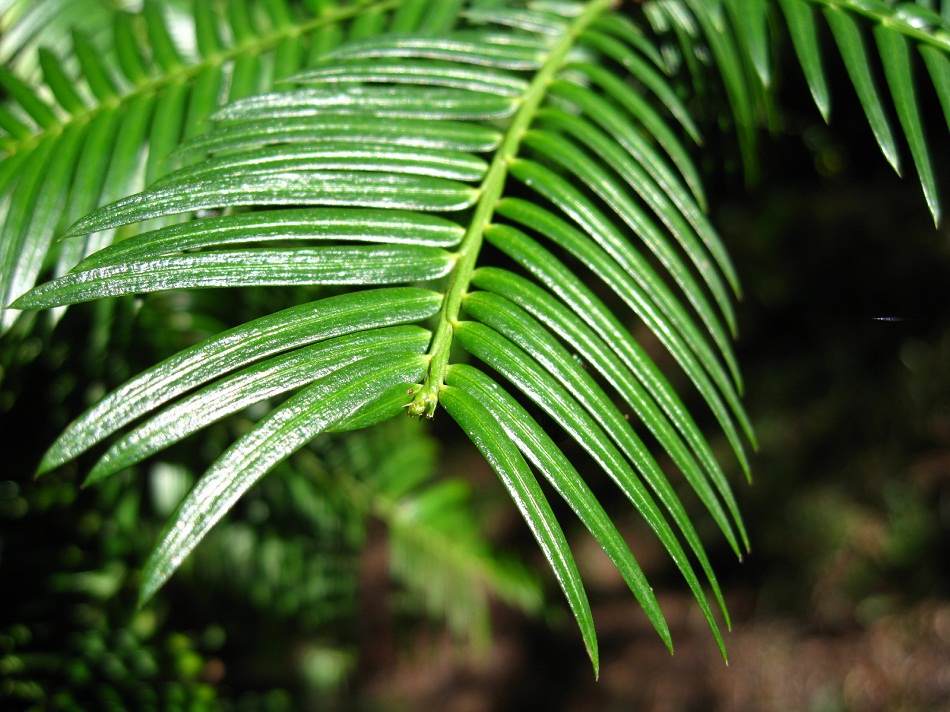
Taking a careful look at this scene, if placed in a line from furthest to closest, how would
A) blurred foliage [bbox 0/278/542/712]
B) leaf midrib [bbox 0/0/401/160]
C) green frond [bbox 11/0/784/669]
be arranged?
blurred foliage [bbox 0/278/542/712]
leaf midrib [bbox 0/0/401/160]
green frond [bbox 11/0/784/669]

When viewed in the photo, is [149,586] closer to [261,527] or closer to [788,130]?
[261,527]

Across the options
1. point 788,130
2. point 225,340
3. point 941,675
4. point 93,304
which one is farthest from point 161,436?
point 941,675

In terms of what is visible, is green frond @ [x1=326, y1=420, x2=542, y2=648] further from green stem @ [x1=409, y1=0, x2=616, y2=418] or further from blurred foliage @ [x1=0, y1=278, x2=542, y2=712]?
green stem @ [x1=409, y1=0, x2=616, y2=418]

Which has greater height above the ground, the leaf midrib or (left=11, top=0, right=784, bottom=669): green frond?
the leaf midrib

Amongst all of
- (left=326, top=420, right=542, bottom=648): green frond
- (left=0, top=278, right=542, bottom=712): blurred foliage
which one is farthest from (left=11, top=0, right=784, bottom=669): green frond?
(left=326, top=420, right=542, bottom=648): green frond

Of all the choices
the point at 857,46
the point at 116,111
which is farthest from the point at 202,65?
the point at 857,46

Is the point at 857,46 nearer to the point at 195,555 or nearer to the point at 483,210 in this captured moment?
the point at 483,210

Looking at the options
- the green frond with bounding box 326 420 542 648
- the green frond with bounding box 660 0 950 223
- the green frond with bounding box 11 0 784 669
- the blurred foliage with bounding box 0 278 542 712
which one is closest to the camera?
the green frond with bounding box 11 0 784 669

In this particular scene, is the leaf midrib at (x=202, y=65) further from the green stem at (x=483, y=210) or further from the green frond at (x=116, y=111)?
the green stem at (x=483, y=210)
